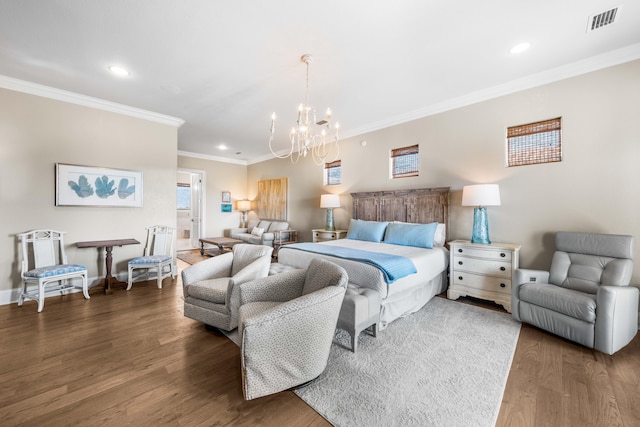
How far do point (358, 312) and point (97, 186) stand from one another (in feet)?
14.6

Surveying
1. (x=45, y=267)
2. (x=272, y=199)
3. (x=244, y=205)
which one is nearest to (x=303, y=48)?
(x=45, y=267)

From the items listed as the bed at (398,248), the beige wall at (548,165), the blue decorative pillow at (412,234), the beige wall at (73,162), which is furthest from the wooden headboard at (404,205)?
the beige wall at (73,162)

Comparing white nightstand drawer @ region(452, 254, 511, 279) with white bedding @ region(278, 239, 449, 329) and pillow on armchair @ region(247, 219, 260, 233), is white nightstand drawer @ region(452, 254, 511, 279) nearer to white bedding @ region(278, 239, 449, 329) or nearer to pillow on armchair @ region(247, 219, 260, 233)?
white bedding @ region(278, 239, 449, 329)

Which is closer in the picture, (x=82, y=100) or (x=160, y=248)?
(x=82, y=100)

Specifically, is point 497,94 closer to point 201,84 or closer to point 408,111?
point 408,111

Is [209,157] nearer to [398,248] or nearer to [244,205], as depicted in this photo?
[244,205]

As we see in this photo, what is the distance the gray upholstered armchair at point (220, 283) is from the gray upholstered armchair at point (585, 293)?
286 centimetres

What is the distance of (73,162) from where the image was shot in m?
3.91

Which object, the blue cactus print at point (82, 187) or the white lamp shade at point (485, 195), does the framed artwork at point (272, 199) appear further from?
the white lamp shade at point (485, 195)

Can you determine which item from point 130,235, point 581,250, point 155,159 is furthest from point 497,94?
point 130,235

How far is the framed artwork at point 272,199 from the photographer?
7.33 meters

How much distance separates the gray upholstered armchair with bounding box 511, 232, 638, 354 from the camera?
7.41 ft

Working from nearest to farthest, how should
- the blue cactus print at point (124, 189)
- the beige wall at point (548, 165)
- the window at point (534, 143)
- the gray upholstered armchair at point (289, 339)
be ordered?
the gray upholstered armchair at point (289, 339), the beige wall at point (548, 165), the window at point (534, 143), the blue cactus print at point (124, 189)

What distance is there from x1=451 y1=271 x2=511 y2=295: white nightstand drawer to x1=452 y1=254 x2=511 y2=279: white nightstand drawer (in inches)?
2.5
